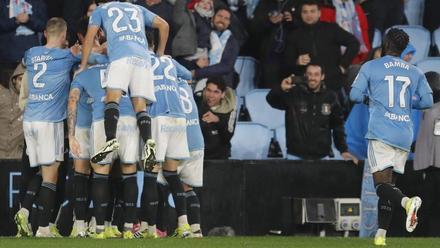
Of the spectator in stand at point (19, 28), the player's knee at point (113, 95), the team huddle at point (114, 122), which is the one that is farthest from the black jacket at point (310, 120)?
the player's knee at point (113, 95)

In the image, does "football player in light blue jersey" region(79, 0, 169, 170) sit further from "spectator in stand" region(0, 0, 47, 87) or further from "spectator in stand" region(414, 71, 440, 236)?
"spectator in stand" region(0, 0, 47, 87)

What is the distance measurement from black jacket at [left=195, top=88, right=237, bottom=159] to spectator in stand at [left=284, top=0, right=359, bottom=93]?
67.6 inches

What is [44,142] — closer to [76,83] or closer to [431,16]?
[76,83]

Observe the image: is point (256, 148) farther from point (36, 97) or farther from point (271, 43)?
point (36, 97)

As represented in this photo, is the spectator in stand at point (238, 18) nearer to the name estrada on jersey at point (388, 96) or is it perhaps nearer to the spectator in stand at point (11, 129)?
the spectator in stand at point (11, 129)

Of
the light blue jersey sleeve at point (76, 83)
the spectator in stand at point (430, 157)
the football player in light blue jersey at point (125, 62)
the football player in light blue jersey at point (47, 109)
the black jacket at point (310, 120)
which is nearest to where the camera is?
the football player in light blue jersey at point (125, 62)

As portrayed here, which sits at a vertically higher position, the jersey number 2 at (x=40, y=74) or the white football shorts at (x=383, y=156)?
the jersey number 2 at (x=40, y=74)

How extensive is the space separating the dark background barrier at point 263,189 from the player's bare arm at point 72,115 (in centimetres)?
281

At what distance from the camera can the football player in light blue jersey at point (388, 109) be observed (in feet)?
44.3

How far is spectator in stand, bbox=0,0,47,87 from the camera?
1912 centimetres

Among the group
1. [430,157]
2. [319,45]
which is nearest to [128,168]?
[430,157]

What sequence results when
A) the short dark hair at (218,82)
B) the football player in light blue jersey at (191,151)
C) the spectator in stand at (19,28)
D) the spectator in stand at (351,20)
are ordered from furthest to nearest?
1. the spectator in stand at (351,20)
2. the spectator in stand at (19,28)
3. the short dark hair at (218,82)
4. the football player in light blue jersey at (191,151)

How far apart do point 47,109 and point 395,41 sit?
3756 mm

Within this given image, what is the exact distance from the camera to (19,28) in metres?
19.2
